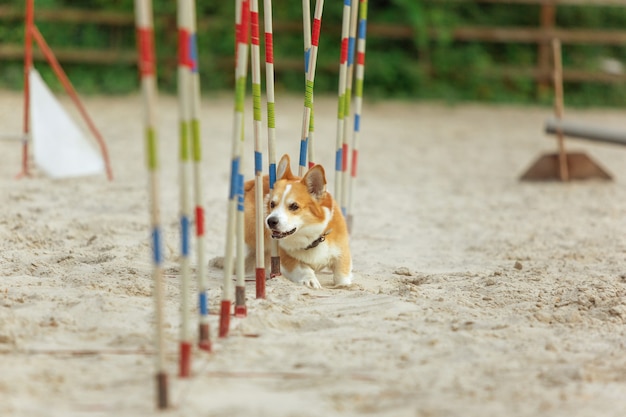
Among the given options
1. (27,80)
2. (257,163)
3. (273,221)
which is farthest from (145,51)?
(27,80)

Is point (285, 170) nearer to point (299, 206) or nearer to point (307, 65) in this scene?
point (299, 206)

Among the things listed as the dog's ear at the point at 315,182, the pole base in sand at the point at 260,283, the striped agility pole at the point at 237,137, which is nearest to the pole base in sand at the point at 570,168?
the dog's ear at the point at 315,182

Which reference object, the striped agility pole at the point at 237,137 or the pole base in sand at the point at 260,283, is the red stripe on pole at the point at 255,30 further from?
the pole base in sand at the point at 260,283

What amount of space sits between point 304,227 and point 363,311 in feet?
2.19

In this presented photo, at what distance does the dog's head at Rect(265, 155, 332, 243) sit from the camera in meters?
4.41

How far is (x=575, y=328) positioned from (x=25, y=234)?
320 cm

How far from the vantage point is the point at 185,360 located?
3.06 m

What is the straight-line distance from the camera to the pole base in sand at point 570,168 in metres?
8.37

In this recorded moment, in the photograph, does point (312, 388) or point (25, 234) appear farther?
point (25, 234)

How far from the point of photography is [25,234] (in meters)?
5.45

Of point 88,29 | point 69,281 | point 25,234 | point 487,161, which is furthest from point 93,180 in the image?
point 88,29

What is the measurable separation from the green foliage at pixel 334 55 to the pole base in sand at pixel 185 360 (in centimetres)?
1094

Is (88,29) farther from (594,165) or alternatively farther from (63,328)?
(63,328)

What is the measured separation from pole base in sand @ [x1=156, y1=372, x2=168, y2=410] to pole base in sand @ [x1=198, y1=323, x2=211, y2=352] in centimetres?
53
